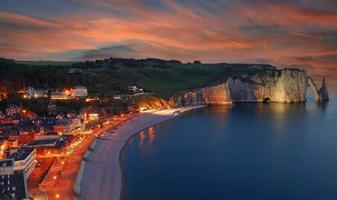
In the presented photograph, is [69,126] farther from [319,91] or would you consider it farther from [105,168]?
[319,91]

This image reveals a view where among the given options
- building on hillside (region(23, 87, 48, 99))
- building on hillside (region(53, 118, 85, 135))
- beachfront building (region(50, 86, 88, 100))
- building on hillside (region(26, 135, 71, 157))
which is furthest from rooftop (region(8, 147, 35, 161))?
beachfront building (region(50, 86, 88, 100))

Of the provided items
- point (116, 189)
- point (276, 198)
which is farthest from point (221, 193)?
point (116, 189)

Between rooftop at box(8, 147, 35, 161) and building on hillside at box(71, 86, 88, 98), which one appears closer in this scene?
rooftop at box(8, 147, 35, 161)

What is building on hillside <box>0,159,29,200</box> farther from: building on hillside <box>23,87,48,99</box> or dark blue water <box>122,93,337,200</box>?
building on hillside <box>23,87,48,99</box>

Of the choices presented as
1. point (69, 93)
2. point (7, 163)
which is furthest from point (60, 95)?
point (7, 163)

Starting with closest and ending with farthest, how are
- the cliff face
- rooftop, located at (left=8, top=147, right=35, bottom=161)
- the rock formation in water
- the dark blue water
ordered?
rooftop, located at (left=8, top=147, right=35, bottom=161), the dark blue water, the cliff face, the rock formation in water
